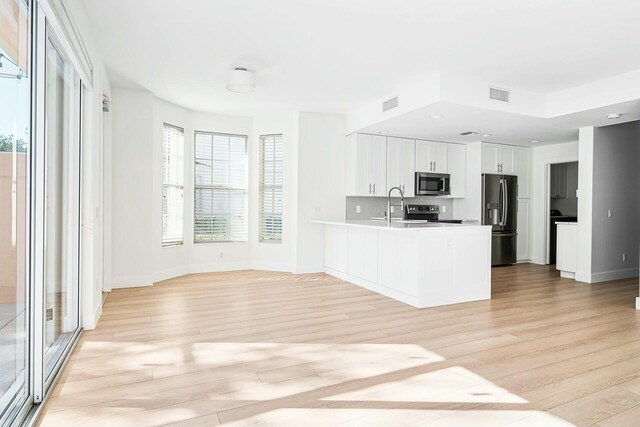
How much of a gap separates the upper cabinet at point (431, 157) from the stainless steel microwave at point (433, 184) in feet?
0.30

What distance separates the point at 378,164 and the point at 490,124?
178cm

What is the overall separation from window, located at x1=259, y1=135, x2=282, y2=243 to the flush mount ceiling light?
2.25m

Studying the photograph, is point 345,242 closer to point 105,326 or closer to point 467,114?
point 467,114

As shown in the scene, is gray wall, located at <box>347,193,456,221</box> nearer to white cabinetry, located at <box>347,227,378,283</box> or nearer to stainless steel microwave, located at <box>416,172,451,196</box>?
stainless steel microwave, located at <box>416,172,451,196</box>

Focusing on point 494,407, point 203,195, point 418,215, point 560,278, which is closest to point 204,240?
point 203,195

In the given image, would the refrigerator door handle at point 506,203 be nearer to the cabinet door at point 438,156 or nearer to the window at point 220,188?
the cabinet door at point 438,156

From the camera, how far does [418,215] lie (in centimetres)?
707

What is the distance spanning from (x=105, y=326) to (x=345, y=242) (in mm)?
3269

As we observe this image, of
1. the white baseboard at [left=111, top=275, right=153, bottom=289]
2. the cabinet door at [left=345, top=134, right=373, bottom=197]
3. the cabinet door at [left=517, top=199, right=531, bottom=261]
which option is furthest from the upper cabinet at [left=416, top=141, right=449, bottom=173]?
the white baseboard at [left=111, top=275, right=153, bottom=289]

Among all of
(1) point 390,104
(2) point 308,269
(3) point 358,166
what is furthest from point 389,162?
(2) point 308,269

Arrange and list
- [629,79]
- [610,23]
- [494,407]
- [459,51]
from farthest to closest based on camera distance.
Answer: [629,79]
[459,51]
[610,23]
[494,407]

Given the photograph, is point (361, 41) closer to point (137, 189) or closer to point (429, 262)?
point (429, 262)

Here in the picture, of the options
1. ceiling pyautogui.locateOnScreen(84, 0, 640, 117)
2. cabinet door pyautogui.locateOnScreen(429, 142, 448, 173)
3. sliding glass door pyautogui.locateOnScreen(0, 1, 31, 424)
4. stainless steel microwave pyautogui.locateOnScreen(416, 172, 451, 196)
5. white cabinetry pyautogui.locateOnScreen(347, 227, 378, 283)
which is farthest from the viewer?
cabinet door pyautogui.locateOnScreen(429, 142, 448, 173)

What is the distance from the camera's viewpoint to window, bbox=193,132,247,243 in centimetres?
632
